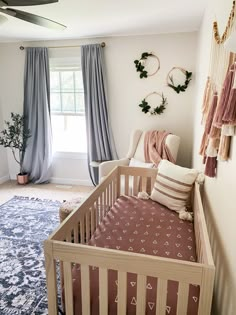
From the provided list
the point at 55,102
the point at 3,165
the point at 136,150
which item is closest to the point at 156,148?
the point at 136,150

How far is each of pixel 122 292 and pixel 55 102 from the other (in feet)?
11.6

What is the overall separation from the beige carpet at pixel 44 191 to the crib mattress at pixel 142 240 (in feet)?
5.48

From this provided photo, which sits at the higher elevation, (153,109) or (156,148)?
(153,109)

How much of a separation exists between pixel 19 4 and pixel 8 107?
9.45ft

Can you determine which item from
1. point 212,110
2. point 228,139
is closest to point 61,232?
point 228,139

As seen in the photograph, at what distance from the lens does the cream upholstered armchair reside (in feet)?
10.5

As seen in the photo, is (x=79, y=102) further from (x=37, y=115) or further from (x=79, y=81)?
(x=37, y=115)

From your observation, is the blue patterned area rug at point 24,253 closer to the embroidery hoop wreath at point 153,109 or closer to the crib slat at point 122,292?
the crib slat at point 122,292

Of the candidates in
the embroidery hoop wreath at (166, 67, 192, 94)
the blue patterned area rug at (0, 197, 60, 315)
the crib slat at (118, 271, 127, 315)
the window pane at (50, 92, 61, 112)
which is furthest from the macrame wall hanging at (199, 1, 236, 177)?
the window pane at (50, 92, 61, 112)

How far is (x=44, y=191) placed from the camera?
393 centimetres

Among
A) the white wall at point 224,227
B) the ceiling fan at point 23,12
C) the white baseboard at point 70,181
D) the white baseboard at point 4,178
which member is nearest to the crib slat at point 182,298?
the white wall at point 224,227

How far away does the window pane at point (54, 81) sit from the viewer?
3977 millimetres

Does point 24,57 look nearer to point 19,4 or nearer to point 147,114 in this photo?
point 147,114

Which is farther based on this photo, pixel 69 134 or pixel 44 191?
pixel 69 134
